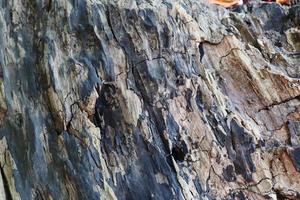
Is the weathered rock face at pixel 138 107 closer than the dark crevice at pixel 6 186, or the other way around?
the weathered rock face at pixel 138 107

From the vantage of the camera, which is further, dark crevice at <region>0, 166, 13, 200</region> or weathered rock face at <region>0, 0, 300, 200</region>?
dark crevice at <region>0, 166, 13, 200</region>

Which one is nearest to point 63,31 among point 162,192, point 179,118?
point 179,118

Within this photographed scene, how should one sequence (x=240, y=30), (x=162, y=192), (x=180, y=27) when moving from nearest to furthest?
(x=162, y=192) < (x=180, y=27) < (x=240, y=30)

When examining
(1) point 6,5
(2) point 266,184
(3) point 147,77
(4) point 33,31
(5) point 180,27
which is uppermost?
(1) point 6,5

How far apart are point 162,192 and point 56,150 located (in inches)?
26.5

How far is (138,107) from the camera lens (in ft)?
8.20

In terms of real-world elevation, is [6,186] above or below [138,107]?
below

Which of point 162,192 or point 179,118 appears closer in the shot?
point 162,192

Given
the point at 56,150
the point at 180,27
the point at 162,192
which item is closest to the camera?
the point at 162,192

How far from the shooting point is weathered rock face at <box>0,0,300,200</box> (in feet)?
7.97

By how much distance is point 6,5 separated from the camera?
9.62ft

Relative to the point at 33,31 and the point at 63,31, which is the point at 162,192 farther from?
the point at 33,31

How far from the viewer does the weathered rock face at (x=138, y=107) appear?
243 cm

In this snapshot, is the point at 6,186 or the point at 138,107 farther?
the point at 6,186
